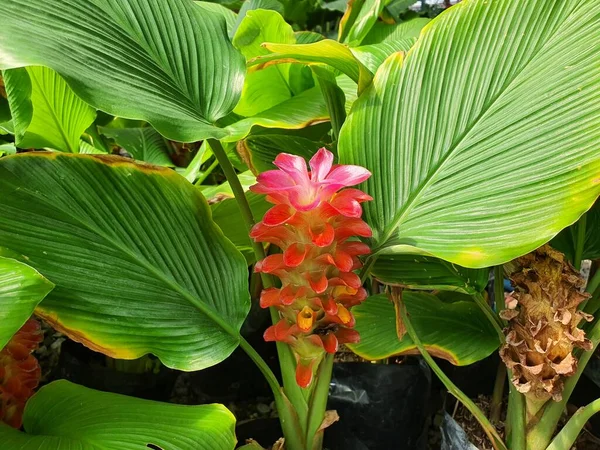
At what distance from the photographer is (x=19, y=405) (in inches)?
28.5

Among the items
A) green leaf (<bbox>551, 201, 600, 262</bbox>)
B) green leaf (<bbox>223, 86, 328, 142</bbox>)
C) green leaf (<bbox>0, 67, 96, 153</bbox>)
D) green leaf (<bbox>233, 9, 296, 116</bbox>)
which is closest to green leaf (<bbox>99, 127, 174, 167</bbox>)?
green leaf (<bbox>0, 67, 96, 153</bbox>)

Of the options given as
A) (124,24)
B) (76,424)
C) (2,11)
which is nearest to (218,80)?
(124,24)

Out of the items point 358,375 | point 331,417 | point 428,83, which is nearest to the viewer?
point 428,83

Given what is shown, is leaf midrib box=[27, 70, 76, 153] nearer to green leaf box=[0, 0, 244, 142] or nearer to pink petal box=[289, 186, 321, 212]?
green leaf box=[0, 0, 244, 142]

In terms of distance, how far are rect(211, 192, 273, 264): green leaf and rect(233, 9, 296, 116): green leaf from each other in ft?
0.57

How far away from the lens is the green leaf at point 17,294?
18.5 inches

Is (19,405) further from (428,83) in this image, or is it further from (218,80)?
(428,83)

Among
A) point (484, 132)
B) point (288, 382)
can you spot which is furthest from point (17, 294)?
point (484, 132)

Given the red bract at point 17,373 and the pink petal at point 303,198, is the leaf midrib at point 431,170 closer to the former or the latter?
the pink petal at point 303,198

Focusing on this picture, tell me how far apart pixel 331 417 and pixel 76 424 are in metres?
0.34

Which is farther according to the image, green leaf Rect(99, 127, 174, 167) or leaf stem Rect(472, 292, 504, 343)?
green leaf Rect(99, 127, 174, 167)

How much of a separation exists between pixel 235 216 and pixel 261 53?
308 millimetres

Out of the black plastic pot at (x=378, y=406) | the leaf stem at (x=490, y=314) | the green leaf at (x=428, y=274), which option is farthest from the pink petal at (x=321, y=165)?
the black plastic pot at (x=378, y=406)

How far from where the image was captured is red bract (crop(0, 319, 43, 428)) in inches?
27.8
